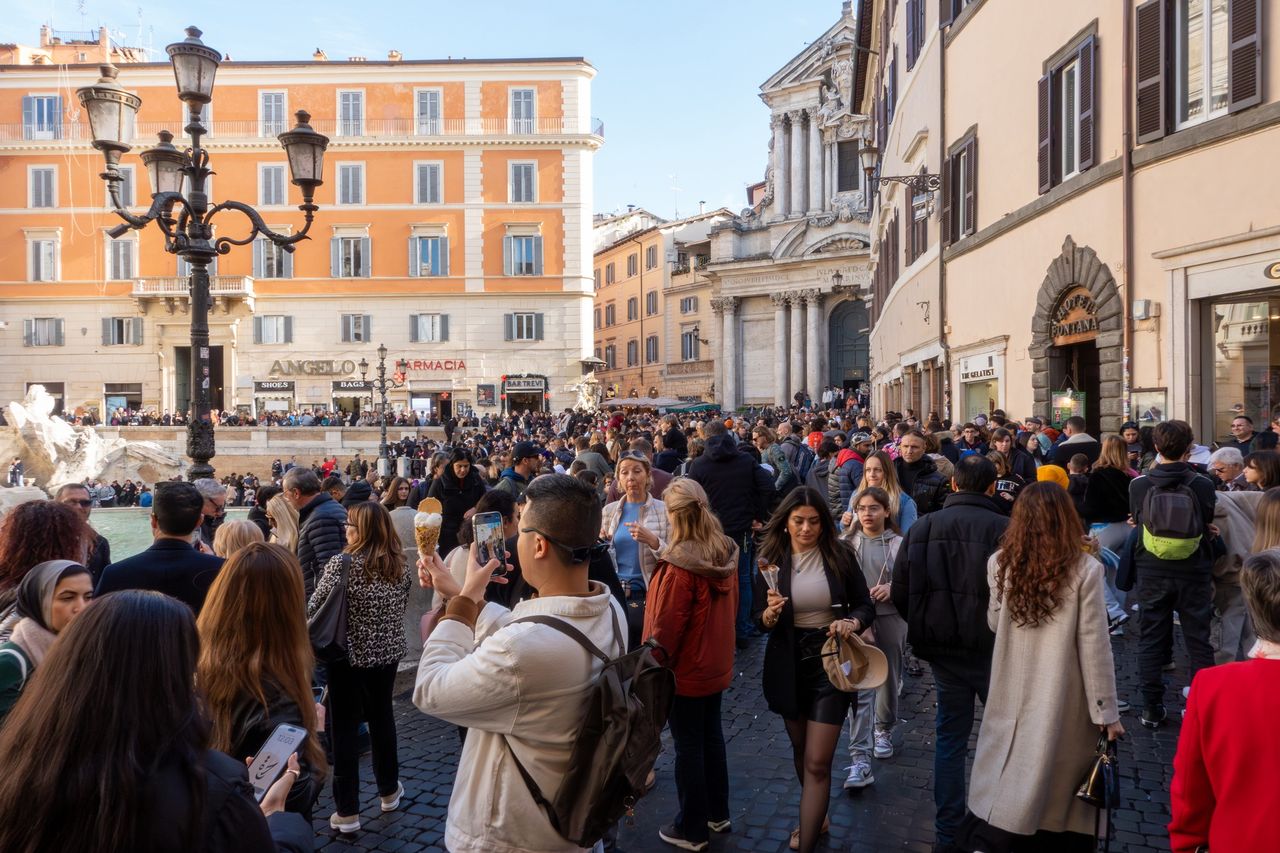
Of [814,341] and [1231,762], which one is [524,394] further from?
[1231,762]

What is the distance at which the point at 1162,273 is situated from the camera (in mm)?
10266

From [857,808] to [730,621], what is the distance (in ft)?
4.24

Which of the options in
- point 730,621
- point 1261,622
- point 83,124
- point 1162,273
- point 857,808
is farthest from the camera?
point 83,124

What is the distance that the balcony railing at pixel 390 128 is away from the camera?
39344 mm

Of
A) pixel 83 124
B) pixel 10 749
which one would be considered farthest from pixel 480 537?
pixel 83 124

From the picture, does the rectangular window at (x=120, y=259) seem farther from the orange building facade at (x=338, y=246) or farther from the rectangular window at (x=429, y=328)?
the rectangular window at (x=429, y=328)

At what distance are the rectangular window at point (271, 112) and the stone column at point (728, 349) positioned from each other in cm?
2275

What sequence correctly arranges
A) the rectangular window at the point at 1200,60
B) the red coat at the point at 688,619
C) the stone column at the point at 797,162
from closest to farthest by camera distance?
the red coat at the point at 688,619 < the rectangular window at the point at 1200,60 < the stone column at the point at 797,162

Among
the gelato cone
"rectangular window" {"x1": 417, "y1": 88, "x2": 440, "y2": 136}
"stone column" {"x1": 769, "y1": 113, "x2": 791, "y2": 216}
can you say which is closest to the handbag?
the gelato cone

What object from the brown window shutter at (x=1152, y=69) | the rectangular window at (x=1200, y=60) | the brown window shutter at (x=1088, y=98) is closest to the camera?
the rectangular window at (x=1200, y=60)

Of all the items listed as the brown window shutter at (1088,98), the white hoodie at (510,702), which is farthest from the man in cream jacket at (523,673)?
the brown window shutter at (1088,98)

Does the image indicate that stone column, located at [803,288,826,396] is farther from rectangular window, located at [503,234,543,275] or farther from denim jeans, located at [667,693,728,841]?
denim jeans, located at [667,693,728,841]

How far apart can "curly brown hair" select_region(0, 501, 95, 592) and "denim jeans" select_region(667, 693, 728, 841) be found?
8.86 ft

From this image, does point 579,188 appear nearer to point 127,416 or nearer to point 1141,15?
point 127,416
